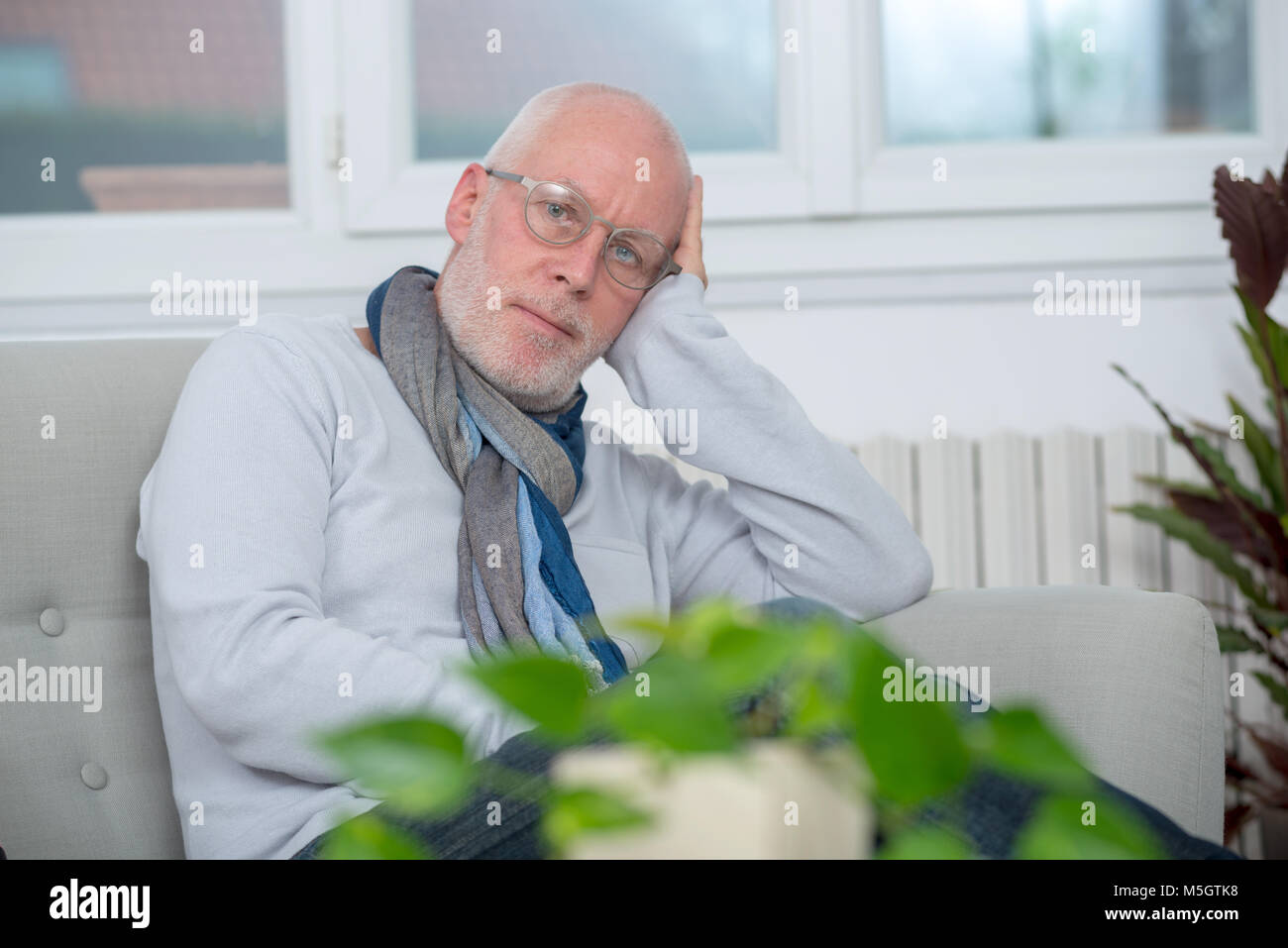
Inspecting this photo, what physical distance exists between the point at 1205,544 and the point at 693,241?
1.08 metres

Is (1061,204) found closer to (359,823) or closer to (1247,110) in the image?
(1247,110)

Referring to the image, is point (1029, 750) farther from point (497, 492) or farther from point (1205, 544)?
point (1205, 544)

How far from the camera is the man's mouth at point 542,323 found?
1.49 metres

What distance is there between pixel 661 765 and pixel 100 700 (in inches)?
43.6

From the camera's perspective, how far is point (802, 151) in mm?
2324

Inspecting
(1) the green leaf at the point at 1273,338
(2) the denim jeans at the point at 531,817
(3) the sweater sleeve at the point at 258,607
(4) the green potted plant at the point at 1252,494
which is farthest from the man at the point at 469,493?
(1) the green leaf at the point at 1273,338

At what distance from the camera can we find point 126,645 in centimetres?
128

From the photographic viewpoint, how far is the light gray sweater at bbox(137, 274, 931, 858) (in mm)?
1070

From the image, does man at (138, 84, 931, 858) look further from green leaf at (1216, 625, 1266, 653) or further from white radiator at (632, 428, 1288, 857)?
green leaf at (1216, 625, 1266, 653)

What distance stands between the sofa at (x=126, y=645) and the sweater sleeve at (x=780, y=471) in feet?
0.33

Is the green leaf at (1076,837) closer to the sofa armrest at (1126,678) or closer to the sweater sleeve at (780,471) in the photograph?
the sofa armrest at (1126,678)

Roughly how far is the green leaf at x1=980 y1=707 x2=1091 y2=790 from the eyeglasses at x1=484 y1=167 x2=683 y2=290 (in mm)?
1259

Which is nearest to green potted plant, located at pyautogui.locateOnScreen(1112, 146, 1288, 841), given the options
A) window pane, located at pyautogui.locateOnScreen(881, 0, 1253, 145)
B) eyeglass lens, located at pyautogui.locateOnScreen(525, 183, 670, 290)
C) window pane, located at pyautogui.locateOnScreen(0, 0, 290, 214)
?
window pane, located at pyautogui.locateOnScreen(881, 0, 1253, 145)
